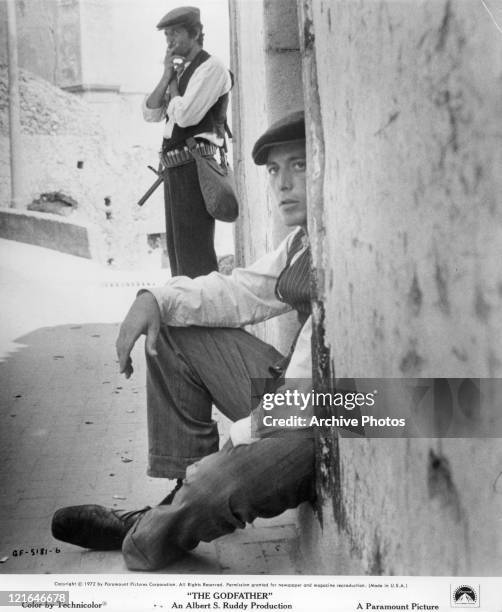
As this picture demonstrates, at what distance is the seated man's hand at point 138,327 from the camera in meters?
2.38

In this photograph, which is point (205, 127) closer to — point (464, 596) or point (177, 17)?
point (177, 17)

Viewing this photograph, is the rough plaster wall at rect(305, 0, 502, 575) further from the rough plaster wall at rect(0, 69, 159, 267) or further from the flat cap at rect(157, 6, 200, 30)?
the rough plaster wall at rect(0, 69, 159, 267)

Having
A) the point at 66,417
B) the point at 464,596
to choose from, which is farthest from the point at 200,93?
the point at 464,596

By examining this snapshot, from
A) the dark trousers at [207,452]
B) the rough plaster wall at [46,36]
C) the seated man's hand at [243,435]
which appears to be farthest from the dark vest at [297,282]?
the rough plaster wall at [46,36]

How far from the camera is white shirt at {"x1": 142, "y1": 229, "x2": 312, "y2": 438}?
8.04 ft

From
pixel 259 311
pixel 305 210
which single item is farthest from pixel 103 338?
pixel 305 210

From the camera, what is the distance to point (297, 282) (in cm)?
239

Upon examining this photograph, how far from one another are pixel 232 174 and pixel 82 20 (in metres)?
0.65

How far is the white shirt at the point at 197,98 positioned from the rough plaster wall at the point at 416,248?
27.3 inches

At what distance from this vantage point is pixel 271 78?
2.84 meters

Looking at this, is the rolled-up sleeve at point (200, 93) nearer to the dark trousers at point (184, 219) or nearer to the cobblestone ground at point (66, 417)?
the dark trousers at point (184, 219)

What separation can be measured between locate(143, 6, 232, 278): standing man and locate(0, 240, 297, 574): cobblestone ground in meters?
0.23

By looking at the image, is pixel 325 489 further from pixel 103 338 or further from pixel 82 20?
pixel 82 20

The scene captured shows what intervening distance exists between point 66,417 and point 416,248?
1443 mm
